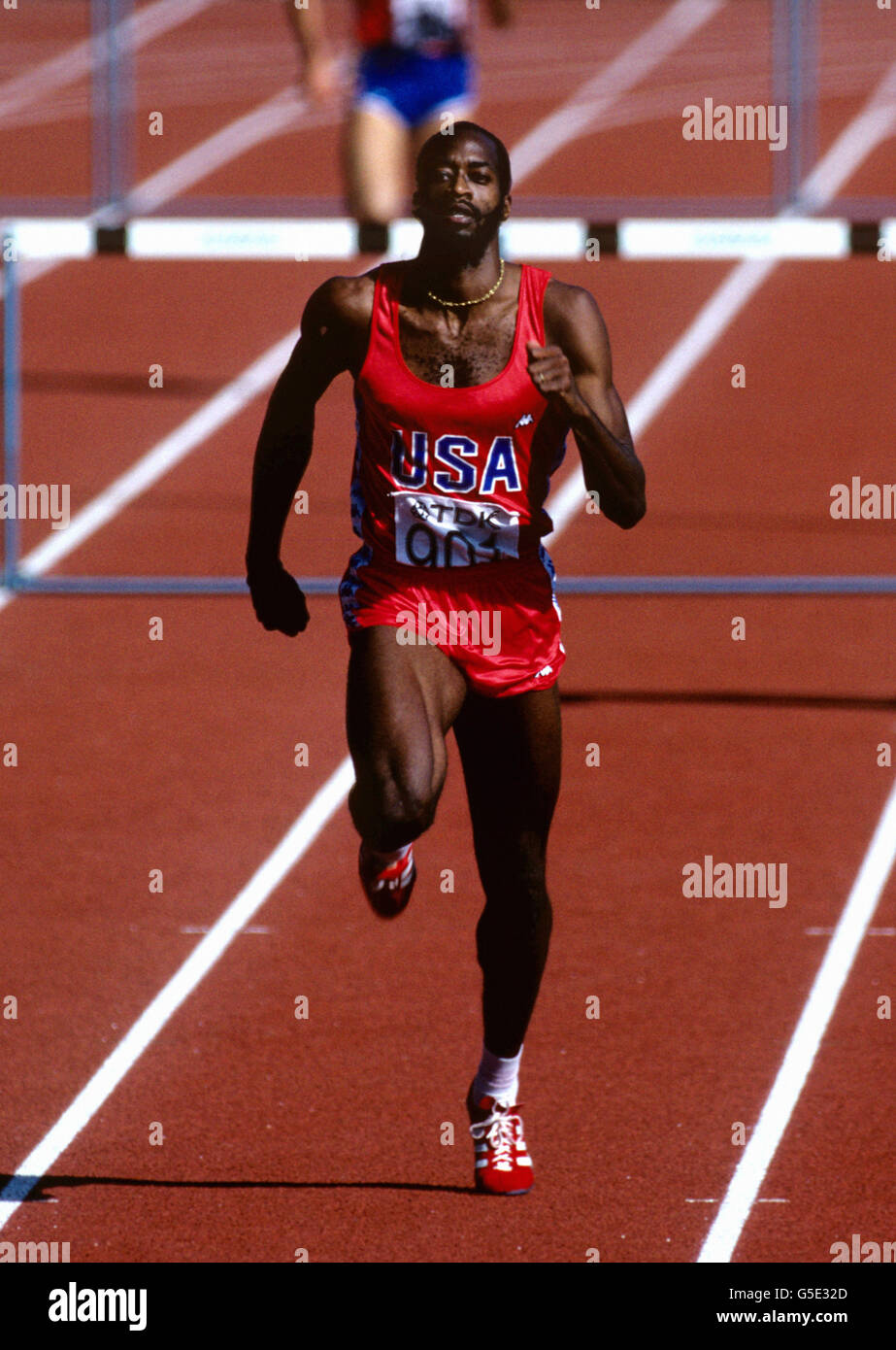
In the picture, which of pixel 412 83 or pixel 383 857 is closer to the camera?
pixel 383 857

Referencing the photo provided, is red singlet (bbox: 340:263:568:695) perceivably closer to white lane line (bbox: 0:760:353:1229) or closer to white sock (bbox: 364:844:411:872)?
white sock (bbox: 364:844:411:872)

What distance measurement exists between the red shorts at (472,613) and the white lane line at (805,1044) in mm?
1197

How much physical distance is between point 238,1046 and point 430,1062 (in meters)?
0.48

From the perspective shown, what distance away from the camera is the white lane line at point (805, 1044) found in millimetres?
5453

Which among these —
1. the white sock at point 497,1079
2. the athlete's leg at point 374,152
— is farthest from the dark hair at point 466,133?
the athlete's leg at point 374,152

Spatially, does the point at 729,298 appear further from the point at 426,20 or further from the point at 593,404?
the point at 593,404

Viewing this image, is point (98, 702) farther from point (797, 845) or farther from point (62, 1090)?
point (62, 1090)

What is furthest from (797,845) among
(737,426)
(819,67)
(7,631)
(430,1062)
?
(819,67)

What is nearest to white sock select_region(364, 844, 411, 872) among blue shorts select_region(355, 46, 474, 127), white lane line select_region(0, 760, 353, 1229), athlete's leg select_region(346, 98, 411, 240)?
white lane line select_region(0, 760, 353, 1229)

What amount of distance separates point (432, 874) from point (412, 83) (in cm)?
479

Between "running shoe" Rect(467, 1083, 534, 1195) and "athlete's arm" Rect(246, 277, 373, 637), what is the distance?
114cm

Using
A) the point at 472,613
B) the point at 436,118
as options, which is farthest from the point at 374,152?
the point at 472,613

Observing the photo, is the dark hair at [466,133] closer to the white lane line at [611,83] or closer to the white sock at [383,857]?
the white sock at [383,857]

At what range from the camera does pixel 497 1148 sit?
557 centimetres
